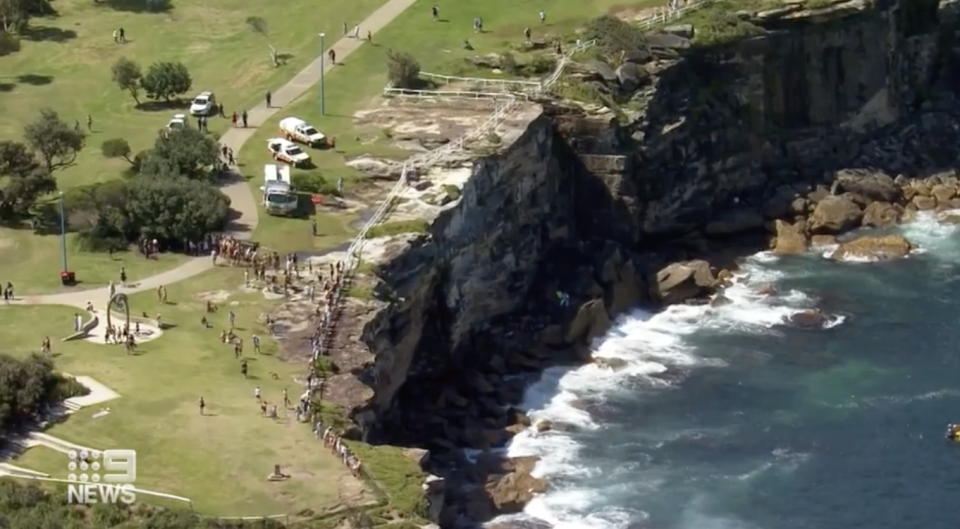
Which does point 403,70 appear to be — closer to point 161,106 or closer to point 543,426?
point 161,106

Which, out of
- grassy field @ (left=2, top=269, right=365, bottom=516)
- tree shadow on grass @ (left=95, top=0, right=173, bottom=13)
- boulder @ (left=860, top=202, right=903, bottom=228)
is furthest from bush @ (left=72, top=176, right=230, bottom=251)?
boulder @ (left=860, top=202, right=903, bottom=228)

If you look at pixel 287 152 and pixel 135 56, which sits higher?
pixel 135 56

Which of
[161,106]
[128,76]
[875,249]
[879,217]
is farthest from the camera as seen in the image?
[879,217]

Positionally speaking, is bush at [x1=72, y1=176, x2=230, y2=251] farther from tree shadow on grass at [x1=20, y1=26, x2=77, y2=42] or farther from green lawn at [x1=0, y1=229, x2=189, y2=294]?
tree shadow on grass at [x1=20, y1=26, x2=77, y2=42]

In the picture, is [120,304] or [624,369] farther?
[624,369]

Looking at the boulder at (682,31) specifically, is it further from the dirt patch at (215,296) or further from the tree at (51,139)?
the dirt patch at (215,296)

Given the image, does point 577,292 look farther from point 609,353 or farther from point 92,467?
point 92,467

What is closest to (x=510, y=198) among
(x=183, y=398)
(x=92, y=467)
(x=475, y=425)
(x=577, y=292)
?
(x=577, y=292)

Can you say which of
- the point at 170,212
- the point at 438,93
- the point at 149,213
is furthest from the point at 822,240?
the point at 149,213
